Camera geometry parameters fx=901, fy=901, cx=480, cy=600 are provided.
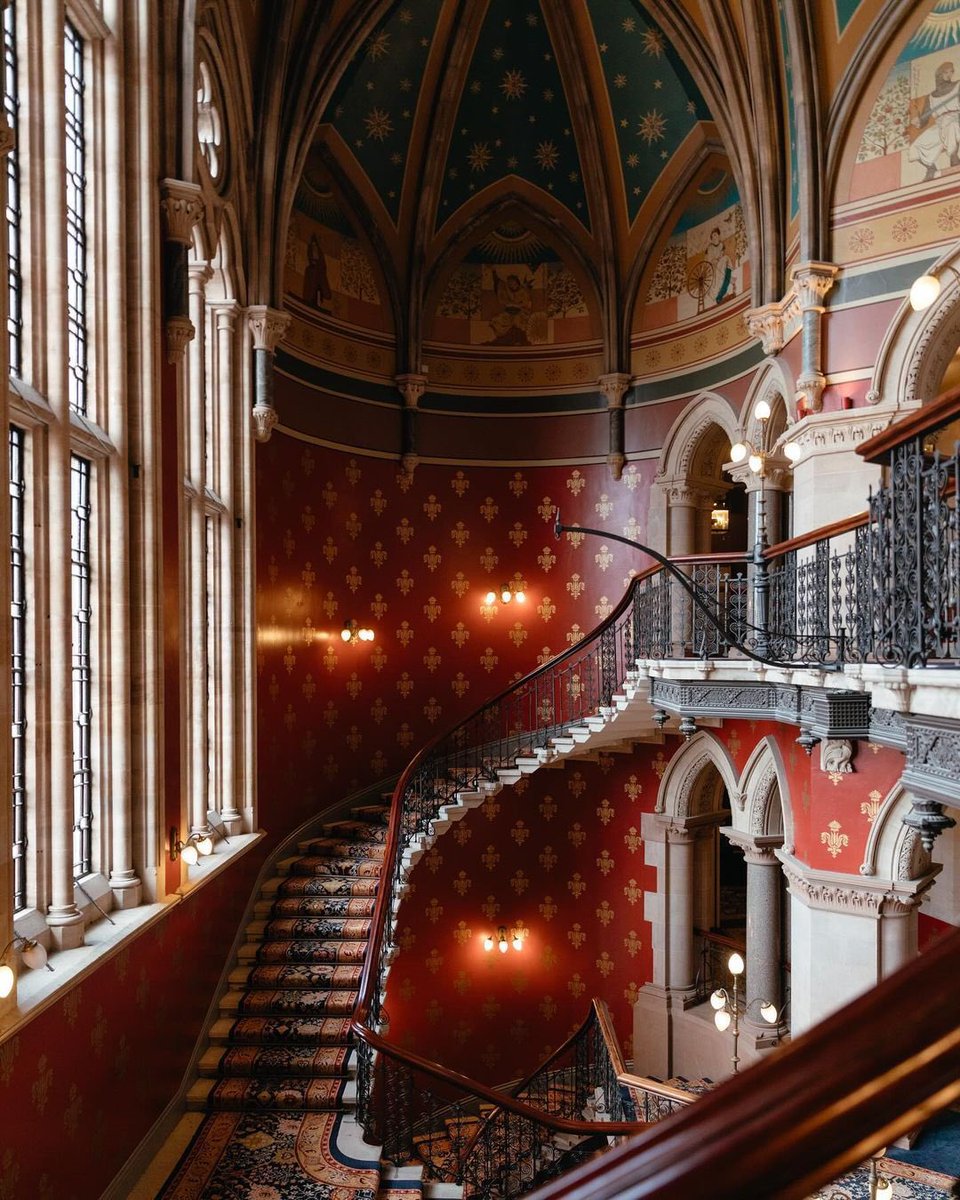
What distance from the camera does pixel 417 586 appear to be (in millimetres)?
13242

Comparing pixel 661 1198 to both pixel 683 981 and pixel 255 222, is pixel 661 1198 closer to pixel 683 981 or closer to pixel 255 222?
pixel 255 222

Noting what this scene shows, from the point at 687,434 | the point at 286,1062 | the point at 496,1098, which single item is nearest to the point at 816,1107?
the point at 496,1098

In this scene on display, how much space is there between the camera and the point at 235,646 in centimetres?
975

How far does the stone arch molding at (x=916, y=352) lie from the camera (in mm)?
8406

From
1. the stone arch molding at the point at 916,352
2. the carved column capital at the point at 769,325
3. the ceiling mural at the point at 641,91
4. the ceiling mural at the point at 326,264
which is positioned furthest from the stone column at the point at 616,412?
the stone arch molding at the point at 916,352

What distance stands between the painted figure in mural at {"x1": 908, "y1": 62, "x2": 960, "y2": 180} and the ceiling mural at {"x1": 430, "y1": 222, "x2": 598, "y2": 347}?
5.58m

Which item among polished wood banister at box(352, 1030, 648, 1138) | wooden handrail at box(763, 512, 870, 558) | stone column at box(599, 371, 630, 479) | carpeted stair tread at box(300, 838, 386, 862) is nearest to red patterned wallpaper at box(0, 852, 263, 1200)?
polished wood banister at box(352, 1030, 648, 1138)

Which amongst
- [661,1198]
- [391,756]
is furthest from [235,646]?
[661,1198]

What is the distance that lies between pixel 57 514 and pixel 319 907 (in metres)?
5.68

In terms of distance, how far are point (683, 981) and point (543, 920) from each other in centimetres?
208

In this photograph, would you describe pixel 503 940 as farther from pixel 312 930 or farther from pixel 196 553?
pixel 196 553

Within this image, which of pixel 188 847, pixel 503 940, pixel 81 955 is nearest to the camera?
pixel 81 955

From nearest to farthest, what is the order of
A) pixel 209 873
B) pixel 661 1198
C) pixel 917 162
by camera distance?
pixel 661 1198
pixel 209 873
pixel 917 162

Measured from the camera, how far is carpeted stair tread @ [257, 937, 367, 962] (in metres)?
8.87
